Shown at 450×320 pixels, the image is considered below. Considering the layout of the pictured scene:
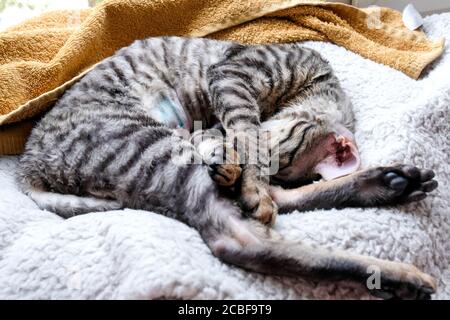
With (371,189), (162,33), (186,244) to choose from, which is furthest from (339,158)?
(162,33)

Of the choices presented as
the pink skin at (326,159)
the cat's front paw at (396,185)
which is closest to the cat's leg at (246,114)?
the pink skin at (326,159)

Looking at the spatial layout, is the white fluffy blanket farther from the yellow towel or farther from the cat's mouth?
the yellow towel

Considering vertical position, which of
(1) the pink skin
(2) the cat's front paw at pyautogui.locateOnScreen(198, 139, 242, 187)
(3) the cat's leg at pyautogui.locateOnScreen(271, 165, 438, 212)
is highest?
(2) the cat's front paw at pyautogui.locateOnScreen(198, 139, 242, 187)

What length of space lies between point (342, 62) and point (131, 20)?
2.66ft

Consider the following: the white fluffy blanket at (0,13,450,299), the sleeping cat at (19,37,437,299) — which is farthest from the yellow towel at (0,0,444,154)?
the white fluffy blanket at (0,13,450,299)

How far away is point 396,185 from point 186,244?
1.69 ft

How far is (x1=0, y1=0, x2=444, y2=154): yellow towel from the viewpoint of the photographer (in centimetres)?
Answer: 151

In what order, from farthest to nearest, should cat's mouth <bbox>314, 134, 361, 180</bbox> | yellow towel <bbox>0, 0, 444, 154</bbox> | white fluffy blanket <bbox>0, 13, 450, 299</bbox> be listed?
yellow towel <bbox>0, 0, 444, 154</bbox> → cat's mouth <bbox>314, 134, 361, 180</bbox> → white fluffy blanket <bbox>0, 13, 450, 299</bbox>

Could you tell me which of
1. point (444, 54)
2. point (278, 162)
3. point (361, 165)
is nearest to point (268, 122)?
point (278, 162)

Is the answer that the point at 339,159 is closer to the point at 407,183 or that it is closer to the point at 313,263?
the point at 407,183

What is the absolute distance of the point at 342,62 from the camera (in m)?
1.79

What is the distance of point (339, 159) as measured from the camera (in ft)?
4.40

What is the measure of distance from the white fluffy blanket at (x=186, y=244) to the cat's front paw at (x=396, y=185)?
30 mm

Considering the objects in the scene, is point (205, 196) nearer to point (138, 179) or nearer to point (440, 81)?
point (138, 179)
